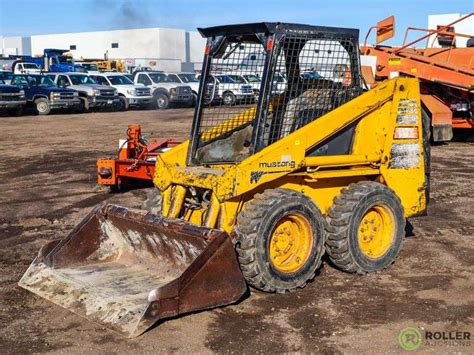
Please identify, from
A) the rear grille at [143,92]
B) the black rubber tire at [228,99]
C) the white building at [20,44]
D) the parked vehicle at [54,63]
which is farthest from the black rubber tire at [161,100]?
the white building at [20,44]

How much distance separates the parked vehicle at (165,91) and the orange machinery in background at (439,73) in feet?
54.9

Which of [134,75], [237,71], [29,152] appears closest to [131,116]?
[134,75]

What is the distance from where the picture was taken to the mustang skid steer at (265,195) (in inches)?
208

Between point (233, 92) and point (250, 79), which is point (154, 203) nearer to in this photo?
point (233, 92)

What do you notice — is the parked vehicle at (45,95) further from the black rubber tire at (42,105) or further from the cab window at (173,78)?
the cab window at (173,78)

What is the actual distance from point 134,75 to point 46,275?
27.5m

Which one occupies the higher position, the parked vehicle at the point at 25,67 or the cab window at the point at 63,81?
the parked vehicle at the point at 25,67

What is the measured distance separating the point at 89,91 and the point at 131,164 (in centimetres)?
1974

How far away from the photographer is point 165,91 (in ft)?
104

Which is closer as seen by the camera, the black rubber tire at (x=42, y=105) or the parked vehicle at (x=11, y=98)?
the parked vehicle at (x=11, y=98)

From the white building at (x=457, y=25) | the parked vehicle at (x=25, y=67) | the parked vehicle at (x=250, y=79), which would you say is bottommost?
the parked vehicle at (x=250, y=79)

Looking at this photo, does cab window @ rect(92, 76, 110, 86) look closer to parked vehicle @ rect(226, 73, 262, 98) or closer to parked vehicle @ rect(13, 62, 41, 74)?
parked vehicle @ rect(13, 62, 41, 74)

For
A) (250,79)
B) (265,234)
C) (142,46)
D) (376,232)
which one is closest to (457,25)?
(376,232)

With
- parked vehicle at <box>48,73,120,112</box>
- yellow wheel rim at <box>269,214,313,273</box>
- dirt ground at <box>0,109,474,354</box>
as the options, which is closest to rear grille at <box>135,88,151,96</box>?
parked vehicle at <box>48,73,120,112</box>
